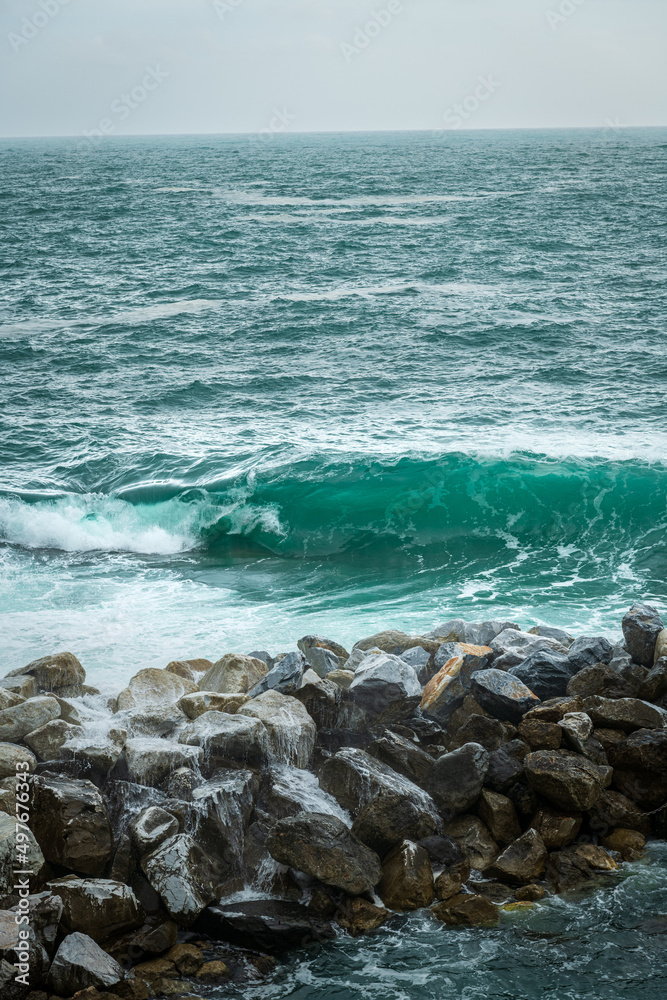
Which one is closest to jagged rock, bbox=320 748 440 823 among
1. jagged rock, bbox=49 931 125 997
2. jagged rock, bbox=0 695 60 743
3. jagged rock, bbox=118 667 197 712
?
jagged rock, bbox=118 667 197 712

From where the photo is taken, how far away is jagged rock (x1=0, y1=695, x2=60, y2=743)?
263 inches

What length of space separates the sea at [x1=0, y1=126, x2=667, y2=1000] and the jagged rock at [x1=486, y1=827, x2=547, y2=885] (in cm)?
31

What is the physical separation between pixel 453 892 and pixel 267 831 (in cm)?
135

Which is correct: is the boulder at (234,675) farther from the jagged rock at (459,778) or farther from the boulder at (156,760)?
the jagged rock at (459,778)

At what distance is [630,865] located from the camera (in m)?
5.90

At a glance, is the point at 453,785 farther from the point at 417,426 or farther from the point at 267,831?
the point at 417,426

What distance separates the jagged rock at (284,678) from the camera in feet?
24.3

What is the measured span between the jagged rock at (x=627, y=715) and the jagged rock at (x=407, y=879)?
1.90m

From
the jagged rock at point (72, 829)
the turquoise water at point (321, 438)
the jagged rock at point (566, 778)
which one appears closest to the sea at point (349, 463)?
the turquoise water at point (321, 438)

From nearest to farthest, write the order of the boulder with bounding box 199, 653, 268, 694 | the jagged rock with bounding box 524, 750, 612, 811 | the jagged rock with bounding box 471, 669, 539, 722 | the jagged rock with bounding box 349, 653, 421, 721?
the jagged rock with bounding box 524, 750, 612, 811 < the jagged rock with bounding box 471, 669, 539, 722 < the jagged rock with bounding box 349, 653, 421, 721 < the boulder with bounding box 199, 653, 268, 694

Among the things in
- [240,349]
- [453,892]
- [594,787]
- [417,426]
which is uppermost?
[240,349]

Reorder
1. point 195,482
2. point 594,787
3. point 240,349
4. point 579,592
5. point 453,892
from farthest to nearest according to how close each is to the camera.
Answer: point 240,349 → point 195,482 → point 579,592 → point 594,787 → point 453,892

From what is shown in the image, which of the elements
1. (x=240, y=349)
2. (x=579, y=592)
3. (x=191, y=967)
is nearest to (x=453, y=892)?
(x=191, y=967)

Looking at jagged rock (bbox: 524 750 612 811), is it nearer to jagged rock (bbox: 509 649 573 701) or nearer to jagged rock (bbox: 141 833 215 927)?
jagged rock (bbox: 509 649 573 701)
